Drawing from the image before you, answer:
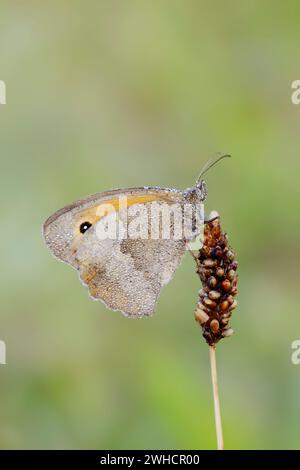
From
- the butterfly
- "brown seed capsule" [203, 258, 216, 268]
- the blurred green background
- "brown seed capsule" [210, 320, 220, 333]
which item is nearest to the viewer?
"brown seed capsule" [210, 320, 220, 333]

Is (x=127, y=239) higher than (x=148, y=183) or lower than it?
lower

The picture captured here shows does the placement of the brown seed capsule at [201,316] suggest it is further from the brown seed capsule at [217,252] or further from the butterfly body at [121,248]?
the butterfly body at [121,248]

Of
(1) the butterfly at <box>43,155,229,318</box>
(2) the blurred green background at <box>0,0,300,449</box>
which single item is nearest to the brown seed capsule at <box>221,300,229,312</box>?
(1) the butterfly at <box>43,155,229,318</box>

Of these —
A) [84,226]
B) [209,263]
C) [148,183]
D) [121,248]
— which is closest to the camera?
[209,263]

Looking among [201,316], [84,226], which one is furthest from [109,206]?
[201,316]

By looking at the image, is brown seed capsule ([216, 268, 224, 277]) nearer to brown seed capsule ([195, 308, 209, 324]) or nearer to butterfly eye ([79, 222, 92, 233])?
brown seed capsule ([195, 308, 209, 324])

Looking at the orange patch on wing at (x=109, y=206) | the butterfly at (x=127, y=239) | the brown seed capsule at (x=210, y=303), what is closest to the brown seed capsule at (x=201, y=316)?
the brown seed capsule at (x=210, y=303)

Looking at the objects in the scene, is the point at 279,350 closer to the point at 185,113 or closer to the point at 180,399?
the point at 180,399

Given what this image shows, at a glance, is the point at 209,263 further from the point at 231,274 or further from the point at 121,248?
the point at 121,248
